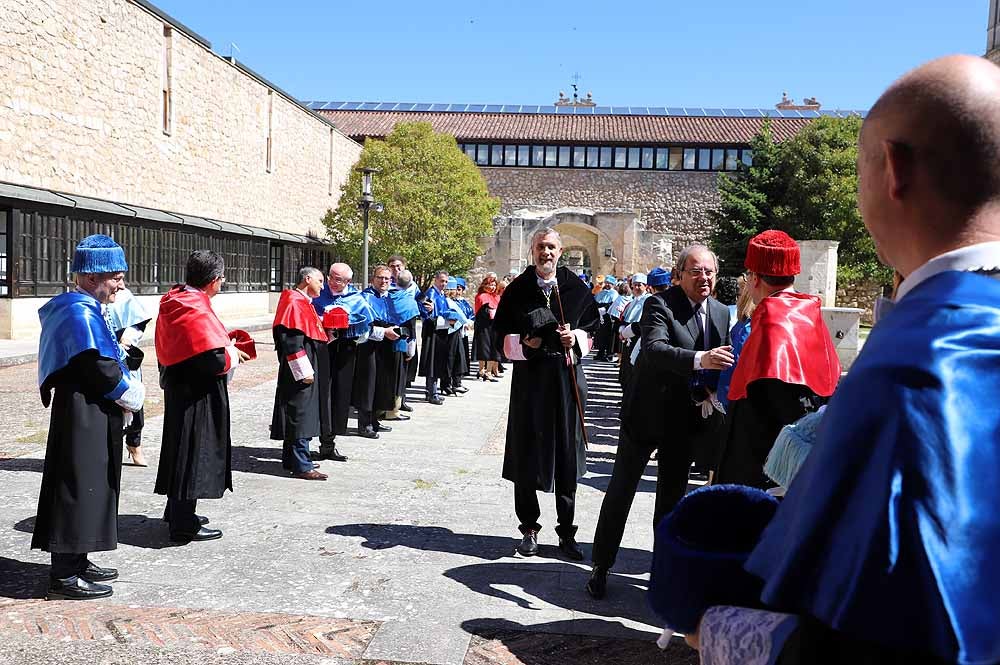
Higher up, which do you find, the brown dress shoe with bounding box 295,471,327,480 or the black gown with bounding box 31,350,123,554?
the black gown with bounding box 31,350,123,554

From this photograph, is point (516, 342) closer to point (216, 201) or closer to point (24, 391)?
point (24, 391)

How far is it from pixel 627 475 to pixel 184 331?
2.87 metres

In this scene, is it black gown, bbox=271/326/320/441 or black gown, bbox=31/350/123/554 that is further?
black gown, bbox=271/326/320/441

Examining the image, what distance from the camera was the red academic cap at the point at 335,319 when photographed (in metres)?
8.39

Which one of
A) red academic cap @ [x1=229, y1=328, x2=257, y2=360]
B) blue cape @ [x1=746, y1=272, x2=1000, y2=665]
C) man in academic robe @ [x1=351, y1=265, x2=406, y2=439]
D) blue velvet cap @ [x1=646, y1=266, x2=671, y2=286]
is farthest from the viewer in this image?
blue velvet cap @ [x1=646, y1=266, x2=671, y2=286]

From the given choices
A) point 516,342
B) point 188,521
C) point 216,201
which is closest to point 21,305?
point 216,201

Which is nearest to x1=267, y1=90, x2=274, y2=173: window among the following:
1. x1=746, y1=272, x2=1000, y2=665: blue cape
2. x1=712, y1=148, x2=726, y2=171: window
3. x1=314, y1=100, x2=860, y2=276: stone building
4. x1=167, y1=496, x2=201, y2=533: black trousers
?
x1=314, y1=100, x2=860, y2=276: stone building

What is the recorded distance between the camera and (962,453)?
1024mm

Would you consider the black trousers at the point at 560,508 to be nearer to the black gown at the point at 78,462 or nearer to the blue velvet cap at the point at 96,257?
the black gown at the point at 78,462

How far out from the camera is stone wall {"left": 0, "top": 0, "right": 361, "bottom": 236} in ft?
61.4

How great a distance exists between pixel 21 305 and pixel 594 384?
12.1 meters

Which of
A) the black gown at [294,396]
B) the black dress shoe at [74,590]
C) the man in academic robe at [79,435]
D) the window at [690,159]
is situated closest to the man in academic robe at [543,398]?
the man in academic robe at [79,435]

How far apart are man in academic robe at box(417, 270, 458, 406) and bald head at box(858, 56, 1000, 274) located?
12.1 metres

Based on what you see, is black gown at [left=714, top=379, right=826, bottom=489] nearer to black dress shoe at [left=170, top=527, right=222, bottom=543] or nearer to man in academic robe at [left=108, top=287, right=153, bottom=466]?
black dress shoe at [left=170, top=527, right=222, bottom=543]
